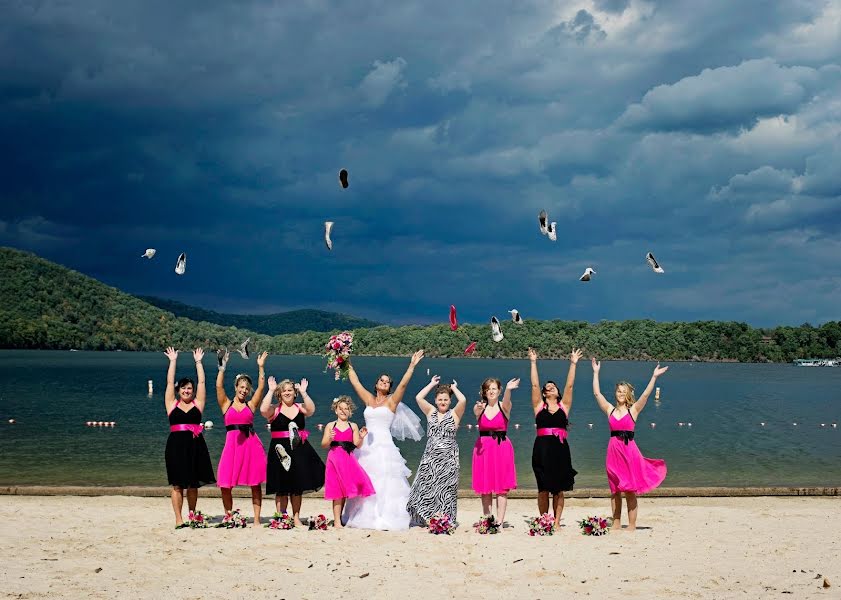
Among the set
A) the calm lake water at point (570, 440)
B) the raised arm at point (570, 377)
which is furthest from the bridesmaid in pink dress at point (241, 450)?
the calm lake water at point (570, 440)

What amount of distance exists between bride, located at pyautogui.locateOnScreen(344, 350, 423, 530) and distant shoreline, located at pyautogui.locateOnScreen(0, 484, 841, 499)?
4.84 m

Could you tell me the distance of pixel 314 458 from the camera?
12.4 meters

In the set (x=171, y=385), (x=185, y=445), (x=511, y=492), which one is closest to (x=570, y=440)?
(x=511, y=492)

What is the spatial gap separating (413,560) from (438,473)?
1924 millimetres

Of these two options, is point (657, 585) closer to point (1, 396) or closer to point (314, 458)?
point (314, 458)

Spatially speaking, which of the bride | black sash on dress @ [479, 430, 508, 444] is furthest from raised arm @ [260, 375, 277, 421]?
black sash on dress @ [479, 430, 508, 444]

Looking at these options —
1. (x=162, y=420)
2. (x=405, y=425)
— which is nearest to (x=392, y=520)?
(x=405, y=425)

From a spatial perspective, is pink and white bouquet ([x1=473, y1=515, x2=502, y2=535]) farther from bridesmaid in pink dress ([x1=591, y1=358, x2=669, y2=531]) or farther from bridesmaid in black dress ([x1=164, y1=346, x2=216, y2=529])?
bridesmaid in black dress ([x1=164, y1=346, x2=216, y2=529])

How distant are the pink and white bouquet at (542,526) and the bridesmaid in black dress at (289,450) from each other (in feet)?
11.3

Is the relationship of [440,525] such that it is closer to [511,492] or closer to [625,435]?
[625,435]

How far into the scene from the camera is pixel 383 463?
12.4 metres

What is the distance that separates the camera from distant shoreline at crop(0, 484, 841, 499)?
16375mm

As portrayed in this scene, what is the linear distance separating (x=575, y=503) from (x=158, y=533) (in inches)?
327

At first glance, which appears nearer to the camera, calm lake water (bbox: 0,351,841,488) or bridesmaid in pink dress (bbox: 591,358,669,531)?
bridesmaid in pink dress (bbox: 591,358,669,531)
